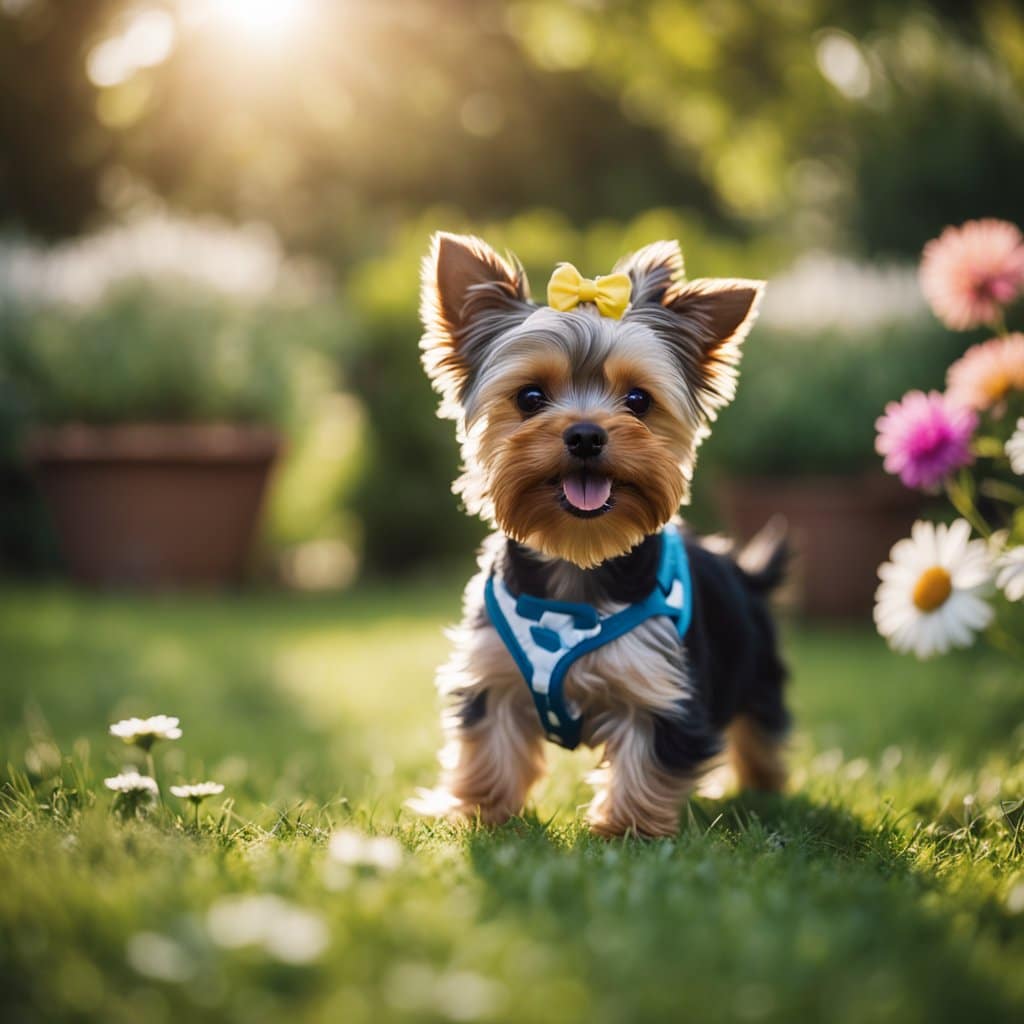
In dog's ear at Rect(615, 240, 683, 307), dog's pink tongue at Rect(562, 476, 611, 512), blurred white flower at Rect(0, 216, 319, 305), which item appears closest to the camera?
dog's pink tongue at Rect(562, 476, 611, 512)

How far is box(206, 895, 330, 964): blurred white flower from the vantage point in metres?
1.95

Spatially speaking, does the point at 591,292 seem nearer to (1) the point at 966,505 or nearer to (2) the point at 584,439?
(2) the point at 584,439

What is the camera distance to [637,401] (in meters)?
3.51

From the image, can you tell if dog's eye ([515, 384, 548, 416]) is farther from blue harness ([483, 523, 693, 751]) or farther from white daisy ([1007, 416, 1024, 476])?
white daisy ([1007, 416, 1024, 476])

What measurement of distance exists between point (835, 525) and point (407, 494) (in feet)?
15.2

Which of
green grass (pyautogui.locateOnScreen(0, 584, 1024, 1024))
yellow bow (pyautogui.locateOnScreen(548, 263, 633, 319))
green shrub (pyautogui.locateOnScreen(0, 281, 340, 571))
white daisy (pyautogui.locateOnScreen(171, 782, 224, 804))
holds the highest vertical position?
green shrub (pyautogui.locateOnScreen(0, 281, 340, 571))

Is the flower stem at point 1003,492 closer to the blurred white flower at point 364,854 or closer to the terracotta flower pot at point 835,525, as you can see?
the blurred white flower at point 364,854

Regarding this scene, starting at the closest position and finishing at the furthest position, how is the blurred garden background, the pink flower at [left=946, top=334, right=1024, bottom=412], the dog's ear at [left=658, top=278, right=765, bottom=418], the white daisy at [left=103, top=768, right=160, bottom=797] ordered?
the blurred garden background → the white daisy at [left=103, top=768, right=160, bottom=797] → the dog's ear at [left=658, top=278, right=765, bottom=418] → the pink flower at [left=946, top=334, right=1024, bottom=412]

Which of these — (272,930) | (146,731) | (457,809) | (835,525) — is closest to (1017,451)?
(457,809)

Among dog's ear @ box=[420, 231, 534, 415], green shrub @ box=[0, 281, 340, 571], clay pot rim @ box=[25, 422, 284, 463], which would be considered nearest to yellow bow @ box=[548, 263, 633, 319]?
dog's ear @ box=[420, 231, 534, 415]

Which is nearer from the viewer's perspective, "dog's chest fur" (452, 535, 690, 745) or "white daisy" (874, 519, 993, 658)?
"dog's chest fur" (452, 535, 690, 745)

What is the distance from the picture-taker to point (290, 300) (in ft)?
36.6

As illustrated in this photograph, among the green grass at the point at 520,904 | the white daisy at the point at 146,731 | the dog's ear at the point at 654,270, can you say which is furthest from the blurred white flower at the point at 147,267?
the white daisy at the point at 146,731

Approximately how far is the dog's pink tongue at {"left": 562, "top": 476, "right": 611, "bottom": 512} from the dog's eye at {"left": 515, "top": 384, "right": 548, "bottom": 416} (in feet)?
0.98
